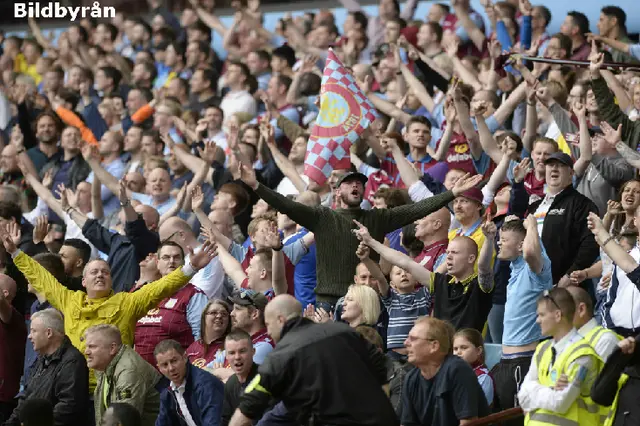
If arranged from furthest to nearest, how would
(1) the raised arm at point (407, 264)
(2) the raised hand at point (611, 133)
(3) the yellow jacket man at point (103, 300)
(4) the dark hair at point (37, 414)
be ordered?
(2) the raised hand at point (611, 133)
(3) the yellow jacket man at point (103, 300)
(1) the raised arm at point (407, 264)
(4) the dark hair at point (37, 414)

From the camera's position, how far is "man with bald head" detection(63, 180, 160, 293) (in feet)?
38.0

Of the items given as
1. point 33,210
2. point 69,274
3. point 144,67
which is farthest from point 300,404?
point 144,67

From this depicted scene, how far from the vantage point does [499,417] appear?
25.7 feet

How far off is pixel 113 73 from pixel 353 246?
7632 mm

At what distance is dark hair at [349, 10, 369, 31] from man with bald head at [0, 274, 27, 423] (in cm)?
641

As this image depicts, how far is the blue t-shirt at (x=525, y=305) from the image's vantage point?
8930mm

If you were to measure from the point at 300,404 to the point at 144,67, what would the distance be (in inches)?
400

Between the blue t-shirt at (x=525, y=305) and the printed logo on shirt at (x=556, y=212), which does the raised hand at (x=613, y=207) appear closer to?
Answer: the printed logo on shirt at (x=556, y=212)

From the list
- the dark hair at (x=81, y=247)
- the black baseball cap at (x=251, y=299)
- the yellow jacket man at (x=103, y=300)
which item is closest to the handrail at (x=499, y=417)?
the black baseball cap at (x=251, y=299)

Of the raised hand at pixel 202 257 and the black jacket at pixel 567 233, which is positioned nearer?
the raised hand at pixel 202 257

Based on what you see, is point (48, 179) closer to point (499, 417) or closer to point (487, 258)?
point (487, 258)

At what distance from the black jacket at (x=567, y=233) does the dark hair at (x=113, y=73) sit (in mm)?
7989

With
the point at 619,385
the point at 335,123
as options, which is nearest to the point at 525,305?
the point at 619,385

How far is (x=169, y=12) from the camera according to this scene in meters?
19.8
